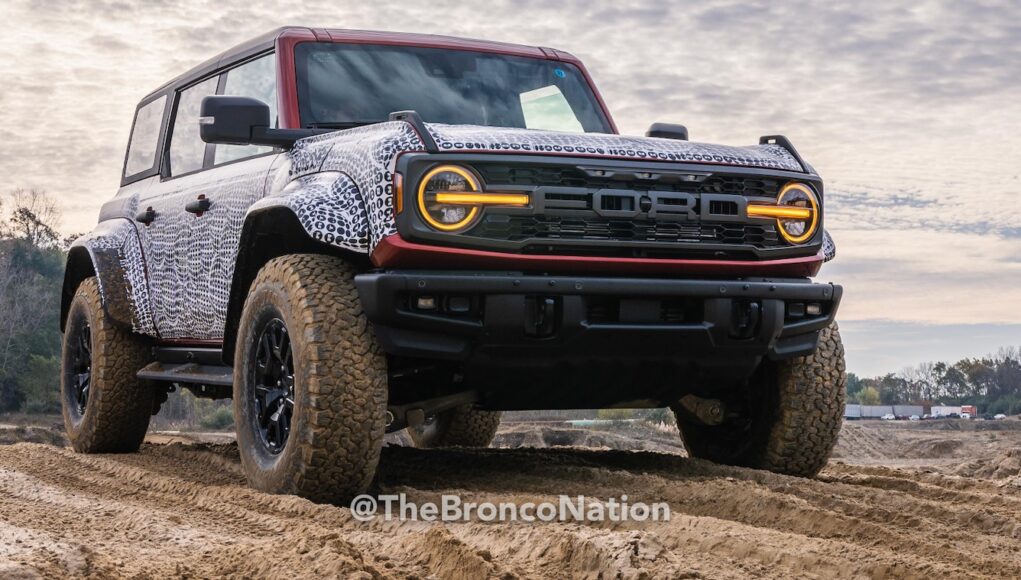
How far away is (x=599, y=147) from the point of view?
16.9 feet

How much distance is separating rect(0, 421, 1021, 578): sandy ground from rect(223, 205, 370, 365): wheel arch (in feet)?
2.67

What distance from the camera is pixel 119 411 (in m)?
7.89

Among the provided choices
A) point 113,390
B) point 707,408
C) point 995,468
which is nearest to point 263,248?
point 707,408

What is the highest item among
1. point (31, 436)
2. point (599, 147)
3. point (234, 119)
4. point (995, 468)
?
point (234, 119)

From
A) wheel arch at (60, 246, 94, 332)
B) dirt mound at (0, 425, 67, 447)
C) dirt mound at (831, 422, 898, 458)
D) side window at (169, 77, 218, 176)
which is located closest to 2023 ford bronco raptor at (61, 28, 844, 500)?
side window at (169, 77, 218, 176)

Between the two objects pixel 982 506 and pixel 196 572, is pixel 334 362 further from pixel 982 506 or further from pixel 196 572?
pixel 982 506

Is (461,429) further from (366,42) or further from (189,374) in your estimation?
(366,42)

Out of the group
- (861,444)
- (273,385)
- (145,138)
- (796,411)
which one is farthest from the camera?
(861,444)

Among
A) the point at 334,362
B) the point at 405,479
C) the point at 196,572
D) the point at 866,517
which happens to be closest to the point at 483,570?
the point at 196,572

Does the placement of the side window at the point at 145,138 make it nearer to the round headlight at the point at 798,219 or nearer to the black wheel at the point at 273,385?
the black wheel at the point at 273,385

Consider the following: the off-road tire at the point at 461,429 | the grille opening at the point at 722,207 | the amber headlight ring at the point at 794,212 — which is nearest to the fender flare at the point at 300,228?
the grille opening at the point at 722,207

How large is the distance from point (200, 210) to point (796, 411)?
3.18m

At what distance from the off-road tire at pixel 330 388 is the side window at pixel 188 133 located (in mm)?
2514

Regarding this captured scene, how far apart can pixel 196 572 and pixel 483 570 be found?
825mm
